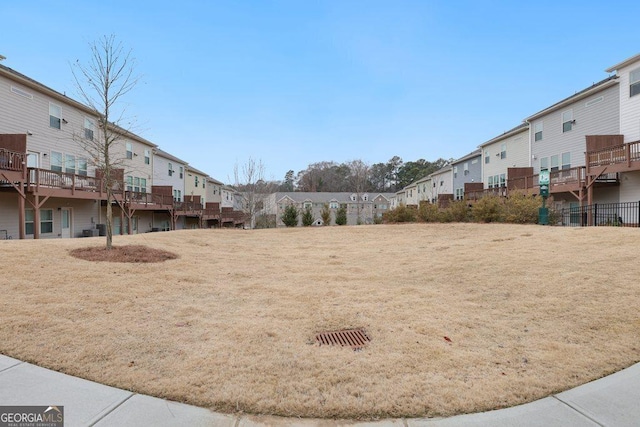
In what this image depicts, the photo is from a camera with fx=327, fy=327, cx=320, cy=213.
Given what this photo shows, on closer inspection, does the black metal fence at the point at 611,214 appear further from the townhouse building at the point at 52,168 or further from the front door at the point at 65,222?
the front door at the point at 65,222

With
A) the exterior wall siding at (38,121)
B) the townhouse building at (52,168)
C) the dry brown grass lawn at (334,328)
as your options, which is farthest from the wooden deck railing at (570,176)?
the exterior wall siding at (38,121)

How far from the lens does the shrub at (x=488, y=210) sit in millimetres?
17203

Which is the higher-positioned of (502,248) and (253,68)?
(253,68)

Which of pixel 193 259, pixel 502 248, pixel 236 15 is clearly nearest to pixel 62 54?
pixel 236 15

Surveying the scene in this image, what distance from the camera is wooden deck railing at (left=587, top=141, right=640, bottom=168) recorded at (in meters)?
14.2

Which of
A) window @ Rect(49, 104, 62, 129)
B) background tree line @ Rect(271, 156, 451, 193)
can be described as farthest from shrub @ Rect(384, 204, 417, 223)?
background tree line @ Rect(271, 156, 451, 193)

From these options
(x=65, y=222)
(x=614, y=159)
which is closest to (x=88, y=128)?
(x=65, y=222)

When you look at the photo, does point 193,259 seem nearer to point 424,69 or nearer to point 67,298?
point 67,298

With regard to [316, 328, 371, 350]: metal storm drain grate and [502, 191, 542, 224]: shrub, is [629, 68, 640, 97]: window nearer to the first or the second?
[502, 191, 542, 224]: shrub

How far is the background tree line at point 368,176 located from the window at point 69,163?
58.6m

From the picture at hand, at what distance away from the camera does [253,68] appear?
58.4 ft

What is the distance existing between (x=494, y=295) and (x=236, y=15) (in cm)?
1359

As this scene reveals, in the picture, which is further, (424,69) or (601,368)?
(424,69)

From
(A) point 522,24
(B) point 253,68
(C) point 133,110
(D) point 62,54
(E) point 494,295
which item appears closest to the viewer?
(E) point 494,295
